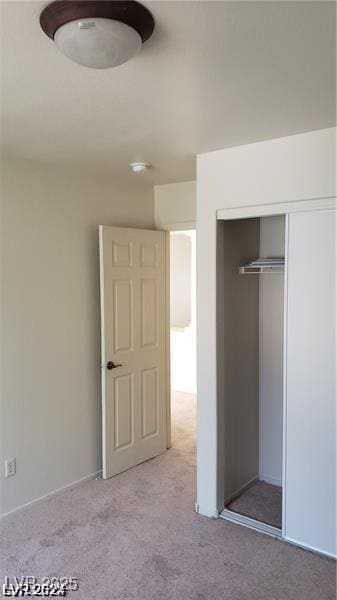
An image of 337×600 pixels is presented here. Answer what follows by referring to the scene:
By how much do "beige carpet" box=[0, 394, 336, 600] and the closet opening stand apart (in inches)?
11.2

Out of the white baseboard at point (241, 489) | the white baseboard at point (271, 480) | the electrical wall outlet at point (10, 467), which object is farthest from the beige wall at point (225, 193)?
the electrical wall outlet at point (10, 467)

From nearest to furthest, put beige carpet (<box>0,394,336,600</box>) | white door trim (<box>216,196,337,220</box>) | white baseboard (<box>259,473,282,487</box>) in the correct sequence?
1. beige carpet (<box>0,394,336,600</box>)
2. white door trim (<box>216,196,337,220</box>)
3. white baseboard (<box>259,473,282,487</box>)

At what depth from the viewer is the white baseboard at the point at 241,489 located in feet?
10.4

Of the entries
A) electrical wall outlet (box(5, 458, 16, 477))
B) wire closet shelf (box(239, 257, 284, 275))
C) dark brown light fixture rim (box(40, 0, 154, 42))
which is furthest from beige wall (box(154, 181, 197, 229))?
dark brown light fixture rim (box(40, 0, 154, 42))

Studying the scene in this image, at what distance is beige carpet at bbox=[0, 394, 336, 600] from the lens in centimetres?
229

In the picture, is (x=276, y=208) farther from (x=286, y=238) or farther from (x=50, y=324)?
(x=50, y=324)

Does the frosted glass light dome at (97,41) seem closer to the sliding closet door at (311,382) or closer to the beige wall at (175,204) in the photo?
the sliding closet door at (311,382)

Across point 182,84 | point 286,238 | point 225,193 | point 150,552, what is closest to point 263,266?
point 286,238

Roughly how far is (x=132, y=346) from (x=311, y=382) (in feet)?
5.32

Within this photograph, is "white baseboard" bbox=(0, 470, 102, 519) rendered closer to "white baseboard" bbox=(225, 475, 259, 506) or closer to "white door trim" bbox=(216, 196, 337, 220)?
"white baseboard" bbox=(225, 475, 259, 506)

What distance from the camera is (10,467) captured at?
296 centimetres

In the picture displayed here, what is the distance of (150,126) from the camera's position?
7.50 ft

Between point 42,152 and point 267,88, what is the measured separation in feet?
5.10

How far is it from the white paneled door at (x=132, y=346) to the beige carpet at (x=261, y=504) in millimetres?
978
